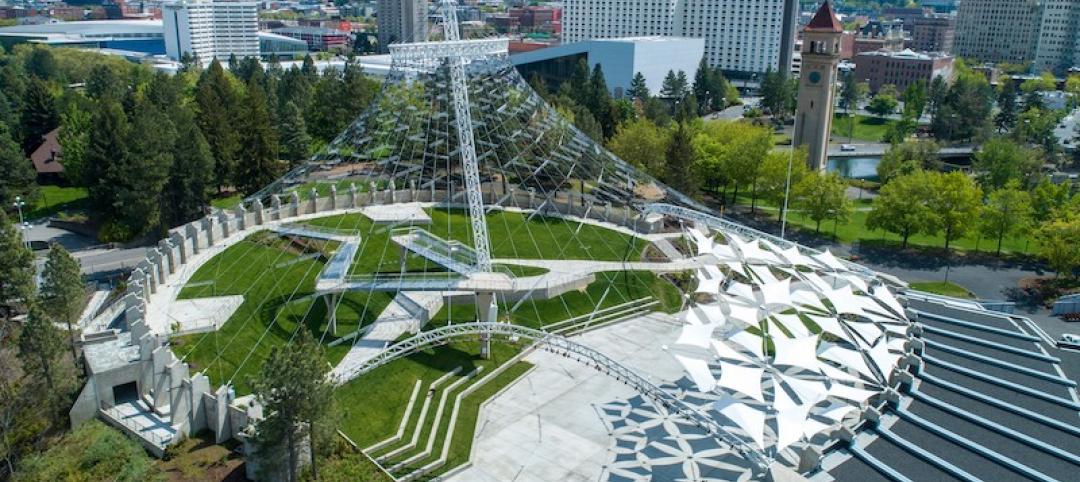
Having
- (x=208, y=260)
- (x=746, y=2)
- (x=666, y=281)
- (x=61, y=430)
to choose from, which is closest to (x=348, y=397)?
(x=61, y=430)

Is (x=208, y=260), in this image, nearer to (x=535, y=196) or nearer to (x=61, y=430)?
(x=61, y=430)

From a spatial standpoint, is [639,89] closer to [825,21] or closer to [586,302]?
[825,21]

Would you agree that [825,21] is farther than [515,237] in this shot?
Yes

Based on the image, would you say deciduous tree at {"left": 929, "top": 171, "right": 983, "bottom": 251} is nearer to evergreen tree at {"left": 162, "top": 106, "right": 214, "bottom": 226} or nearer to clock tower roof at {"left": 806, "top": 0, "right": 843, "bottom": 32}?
clock tower roof at {"left": 806, "top": 0, "right": 843, "bottom": 32}

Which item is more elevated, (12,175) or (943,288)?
(12,175)

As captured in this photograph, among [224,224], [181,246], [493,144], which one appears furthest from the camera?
[493,144]

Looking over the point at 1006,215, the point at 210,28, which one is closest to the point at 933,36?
the point at 1006,215

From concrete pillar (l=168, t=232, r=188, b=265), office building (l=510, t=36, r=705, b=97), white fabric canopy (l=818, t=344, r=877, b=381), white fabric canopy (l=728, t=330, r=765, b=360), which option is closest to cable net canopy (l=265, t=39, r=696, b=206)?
concrete pillar (l=168, t=232, r=188, b=265)
